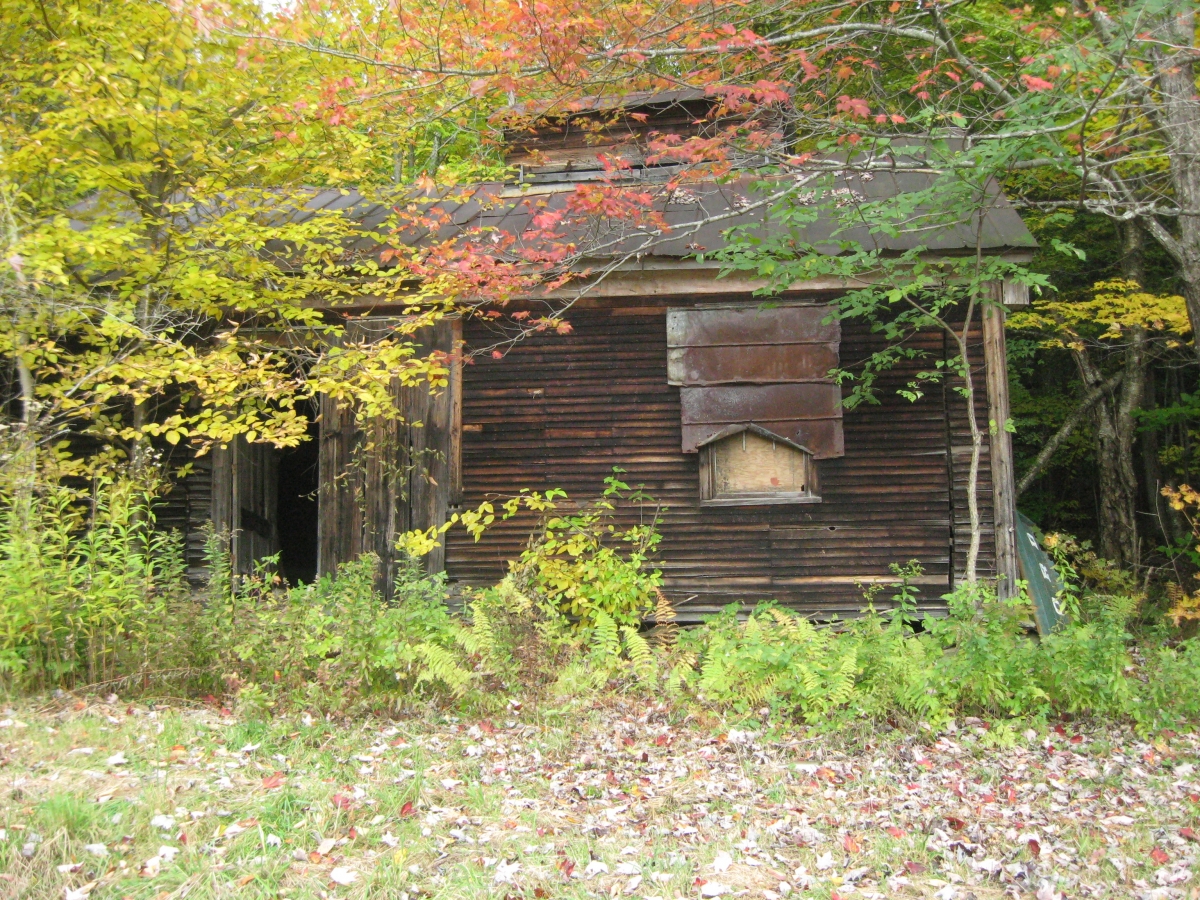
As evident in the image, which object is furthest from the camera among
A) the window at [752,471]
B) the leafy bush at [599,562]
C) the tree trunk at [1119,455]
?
the tree trunk at [1119,455]

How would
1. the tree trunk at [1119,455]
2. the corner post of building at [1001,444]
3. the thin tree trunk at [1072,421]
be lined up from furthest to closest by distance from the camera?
the thin tree trunk at [1072,421] < the tree trunk at [1119,455] < the corner post of building at [1001,444]

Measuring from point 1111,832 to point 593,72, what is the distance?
5473mm

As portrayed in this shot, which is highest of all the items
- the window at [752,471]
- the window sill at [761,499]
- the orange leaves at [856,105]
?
the orange leaves at [856,105]

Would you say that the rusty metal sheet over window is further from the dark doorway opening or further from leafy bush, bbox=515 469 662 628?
the dark doorway opening

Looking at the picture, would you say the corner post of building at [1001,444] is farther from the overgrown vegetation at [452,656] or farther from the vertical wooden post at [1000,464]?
the overgrown vegetation at [452,656]

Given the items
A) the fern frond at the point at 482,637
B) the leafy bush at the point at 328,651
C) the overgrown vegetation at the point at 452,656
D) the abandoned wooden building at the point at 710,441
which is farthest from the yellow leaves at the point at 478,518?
the fern frond at the point at 482,637

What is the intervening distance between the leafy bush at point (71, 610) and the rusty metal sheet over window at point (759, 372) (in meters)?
4.40

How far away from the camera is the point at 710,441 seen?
8.00 metres

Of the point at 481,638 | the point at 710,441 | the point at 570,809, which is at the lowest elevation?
the point at 570,809

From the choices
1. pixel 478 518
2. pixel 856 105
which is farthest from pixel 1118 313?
pixel 478 518

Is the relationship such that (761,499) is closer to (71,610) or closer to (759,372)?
(759,372)

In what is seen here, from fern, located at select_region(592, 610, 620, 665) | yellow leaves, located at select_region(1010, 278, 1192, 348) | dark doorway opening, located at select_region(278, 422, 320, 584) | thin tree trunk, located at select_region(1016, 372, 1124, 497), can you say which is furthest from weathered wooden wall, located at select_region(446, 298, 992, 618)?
thin tree trunk, located at select_region(1016, 372, 1124, 497)

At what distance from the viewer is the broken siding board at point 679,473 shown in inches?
313

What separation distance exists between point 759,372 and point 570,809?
4650 millimetres
